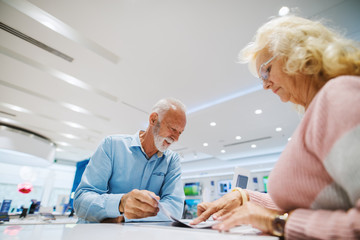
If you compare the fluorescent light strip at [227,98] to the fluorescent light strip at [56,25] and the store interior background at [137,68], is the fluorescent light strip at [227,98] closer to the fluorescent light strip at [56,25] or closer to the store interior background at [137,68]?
the store interior background at [137,68]

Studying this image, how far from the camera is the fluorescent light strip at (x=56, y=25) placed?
2623 millimetres

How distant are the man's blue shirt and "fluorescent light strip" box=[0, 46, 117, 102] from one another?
3532mm

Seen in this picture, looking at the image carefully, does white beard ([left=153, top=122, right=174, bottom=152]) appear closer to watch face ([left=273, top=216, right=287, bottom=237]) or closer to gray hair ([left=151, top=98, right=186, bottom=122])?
gray hair ([left=151, top=98, right=186, bottom=122])

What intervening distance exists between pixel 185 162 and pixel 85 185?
12.1 meters


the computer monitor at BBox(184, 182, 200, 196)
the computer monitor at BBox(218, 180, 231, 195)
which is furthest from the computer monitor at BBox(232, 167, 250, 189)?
the computer monitor at BBox(184, 182, 200, 196)

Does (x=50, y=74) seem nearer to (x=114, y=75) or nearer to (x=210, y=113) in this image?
(x=114, y=75)

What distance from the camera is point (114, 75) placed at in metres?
4.02

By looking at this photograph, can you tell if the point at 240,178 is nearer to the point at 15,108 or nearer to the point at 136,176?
the point at 136,176

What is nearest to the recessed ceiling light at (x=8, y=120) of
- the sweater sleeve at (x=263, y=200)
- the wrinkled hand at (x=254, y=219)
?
the sweater sleeve at (x=263, y=200)

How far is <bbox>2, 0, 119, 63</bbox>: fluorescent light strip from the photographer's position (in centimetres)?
262

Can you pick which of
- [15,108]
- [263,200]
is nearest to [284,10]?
[263,200]

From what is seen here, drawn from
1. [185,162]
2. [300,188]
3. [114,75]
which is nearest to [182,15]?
[114,75]

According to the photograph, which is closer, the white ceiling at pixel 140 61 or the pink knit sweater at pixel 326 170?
the pink knit sweater at pixel 326 170

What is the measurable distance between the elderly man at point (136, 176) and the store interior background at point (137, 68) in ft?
3.38
